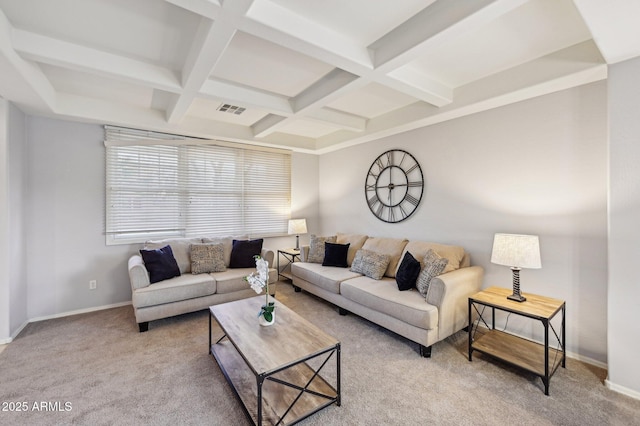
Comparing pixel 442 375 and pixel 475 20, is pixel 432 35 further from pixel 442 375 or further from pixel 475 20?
pixel 442 375

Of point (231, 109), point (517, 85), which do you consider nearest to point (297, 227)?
point (231, 109)

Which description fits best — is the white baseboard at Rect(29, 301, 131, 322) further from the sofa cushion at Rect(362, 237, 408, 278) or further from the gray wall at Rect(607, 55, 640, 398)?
the gray wall at Rect(607, 55, 640, 398)

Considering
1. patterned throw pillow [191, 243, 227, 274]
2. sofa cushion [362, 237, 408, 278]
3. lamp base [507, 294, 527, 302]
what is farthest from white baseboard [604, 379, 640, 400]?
patterned throw pillow [191, 243, 227, 274]

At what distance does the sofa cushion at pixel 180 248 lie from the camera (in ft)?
12.0

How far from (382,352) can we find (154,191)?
3656 mm

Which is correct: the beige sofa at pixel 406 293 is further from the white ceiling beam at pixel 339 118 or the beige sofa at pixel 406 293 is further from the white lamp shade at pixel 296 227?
the white ceiling beam at pixel 339 118

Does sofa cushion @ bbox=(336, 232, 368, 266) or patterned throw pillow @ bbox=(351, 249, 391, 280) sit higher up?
sofa cushion @ bbox=(336, 232, 368, 266)

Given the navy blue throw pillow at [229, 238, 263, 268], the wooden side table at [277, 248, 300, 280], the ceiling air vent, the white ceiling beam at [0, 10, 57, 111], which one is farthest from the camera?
the wooden side table at [277, 248, 300, 280]

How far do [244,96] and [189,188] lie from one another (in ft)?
6.34

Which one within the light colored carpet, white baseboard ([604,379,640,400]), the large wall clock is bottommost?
the light colored carpet

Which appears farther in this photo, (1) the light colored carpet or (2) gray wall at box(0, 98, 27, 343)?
(2) gray wall at box(0, 98, 27, 343)

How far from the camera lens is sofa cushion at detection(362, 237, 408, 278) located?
11.6 feet

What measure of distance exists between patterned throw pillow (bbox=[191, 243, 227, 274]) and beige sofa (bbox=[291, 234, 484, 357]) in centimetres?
118

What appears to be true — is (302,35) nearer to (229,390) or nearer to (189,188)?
(229,390)
